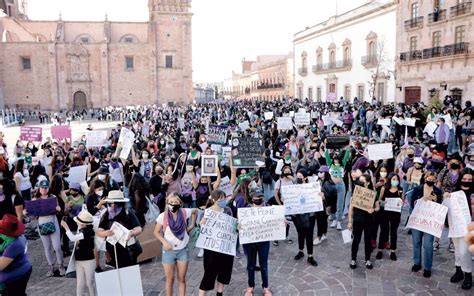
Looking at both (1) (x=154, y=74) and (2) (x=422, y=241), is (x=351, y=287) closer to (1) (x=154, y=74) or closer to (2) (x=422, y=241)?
(2) (x=422, y=241)

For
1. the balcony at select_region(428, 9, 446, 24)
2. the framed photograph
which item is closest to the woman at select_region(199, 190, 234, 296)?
the framed photograph

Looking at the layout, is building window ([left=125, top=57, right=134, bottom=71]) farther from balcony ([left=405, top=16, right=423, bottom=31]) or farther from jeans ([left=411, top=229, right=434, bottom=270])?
jeans ([left=411, top=229, right=434, bottom=270])

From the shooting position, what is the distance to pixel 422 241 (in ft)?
23.3

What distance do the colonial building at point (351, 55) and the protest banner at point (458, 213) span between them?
19.7m

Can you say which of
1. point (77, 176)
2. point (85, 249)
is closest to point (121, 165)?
point (77, 176)

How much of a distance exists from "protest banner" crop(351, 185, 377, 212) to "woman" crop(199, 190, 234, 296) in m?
2.23

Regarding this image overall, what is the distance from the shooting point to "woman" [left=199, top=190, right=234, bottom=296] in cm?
552

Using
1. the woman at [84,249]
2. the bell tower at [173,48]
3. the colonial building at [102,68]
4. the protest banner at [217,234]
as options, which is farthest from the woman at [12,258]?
the bell tower at [173,48]

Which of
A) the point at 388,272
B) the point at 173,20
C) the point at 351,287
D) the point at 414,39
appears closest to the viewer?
the point at 351,287

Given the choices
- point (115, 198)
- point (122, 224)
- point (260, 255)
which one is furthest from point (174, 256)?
point (260, 255)

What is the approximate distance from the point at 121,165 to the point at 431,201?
6.90m

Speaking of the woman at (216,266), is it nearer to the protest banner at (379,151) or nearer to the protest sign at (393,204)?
the protest sign at (393,204)

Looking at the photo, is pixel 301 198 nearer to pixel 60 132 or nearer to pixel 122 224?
pixel 122 224

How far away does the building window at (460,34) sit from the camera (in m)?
25.7
